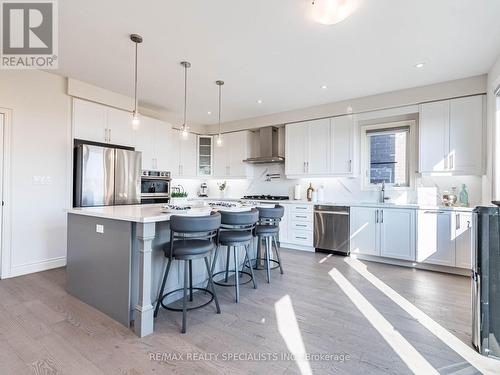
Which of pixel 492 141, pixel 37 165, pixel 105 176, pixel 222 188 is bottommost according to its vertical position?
pixel 222 188

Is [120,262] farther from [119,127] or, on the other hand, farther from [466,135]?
[466,135]

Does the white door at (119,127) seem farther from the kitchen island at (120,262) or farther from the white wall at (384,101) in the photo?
the white wall at (384,101)

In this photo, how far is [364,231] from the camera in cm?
418

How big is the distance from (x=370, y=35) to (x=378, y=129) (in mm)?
2328

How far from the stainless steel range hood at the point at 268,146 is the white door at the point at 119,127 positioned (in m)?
2.45

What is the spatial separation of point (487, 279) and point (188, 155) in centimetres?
542

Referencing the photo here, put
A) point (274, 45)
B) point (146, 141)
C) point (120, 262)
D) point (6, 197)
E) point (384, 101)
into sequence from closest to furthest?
point (120, 262) < point (274, 45) < point (6, 197) < point (384, 101) < point (146, 141)

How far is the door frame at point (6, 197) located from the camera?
319 cm

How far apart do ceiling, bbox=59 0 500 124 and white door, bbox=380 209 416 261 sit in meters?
1.95

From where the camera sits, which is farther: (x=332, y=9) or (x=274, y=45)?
(x=274, y=45)

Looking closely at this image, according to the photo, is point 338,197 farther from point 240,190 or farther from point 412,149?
point 240,190

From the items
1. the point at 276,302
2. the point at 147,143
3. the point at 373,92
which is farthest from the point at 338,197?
the point at 147,143

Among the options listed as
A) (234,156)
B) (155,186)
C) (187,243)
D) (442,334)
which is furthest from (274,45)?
(234,156)

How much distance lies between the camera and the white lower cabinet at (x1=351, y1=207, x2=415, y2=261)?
3793 mm
